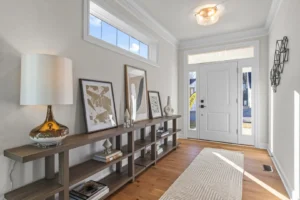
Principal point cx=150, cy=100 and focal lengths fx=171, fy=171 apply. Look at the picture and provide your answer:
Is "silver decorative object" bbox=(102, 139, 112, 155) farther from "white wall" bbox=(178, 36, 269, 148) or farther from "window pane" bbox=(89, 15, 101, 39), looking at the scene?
"white wall" bbox=(178, 36, 269, 148)

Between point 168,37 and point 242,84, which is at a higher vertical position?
point 168,37

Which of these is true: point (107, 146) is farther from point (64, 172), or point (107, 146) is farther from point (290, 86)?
point (290, 86)

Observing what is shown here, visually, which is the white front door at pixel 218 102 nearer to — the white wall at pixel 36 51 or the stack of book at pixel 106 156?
the white wall at pixel 36 51

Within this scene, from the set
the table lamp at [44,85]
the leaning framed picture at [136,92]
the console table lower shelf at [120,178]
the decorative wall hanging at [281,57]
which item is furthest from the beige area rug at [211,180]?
the decorative wall hanging at [281,57]

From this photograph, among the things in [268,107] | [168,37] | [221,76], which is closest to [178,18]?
[168,37]

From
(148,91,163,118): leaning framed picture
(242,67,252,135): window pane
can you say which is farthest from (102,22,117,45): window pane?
(242,67,252,135): window pane

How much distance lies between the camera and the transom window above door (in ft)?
13.3

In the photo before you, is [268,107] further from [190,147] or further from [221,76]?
[190,147]

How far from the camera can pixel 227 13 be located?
10.2 ft

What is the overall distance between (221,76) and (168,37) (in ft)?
5.38

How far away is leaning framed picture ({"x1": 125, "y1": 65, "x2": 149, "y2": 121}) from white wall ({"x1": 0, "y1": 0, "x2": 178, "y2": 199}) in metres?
0.37

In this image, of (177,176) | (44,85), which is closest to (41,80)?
(44,85)

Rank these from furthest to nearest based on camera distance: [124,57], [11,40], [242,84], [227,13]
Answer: [242,84] < [227,13] < [124,57] < [11,40]

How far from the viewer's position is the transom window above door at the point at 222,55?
406 centimetres
